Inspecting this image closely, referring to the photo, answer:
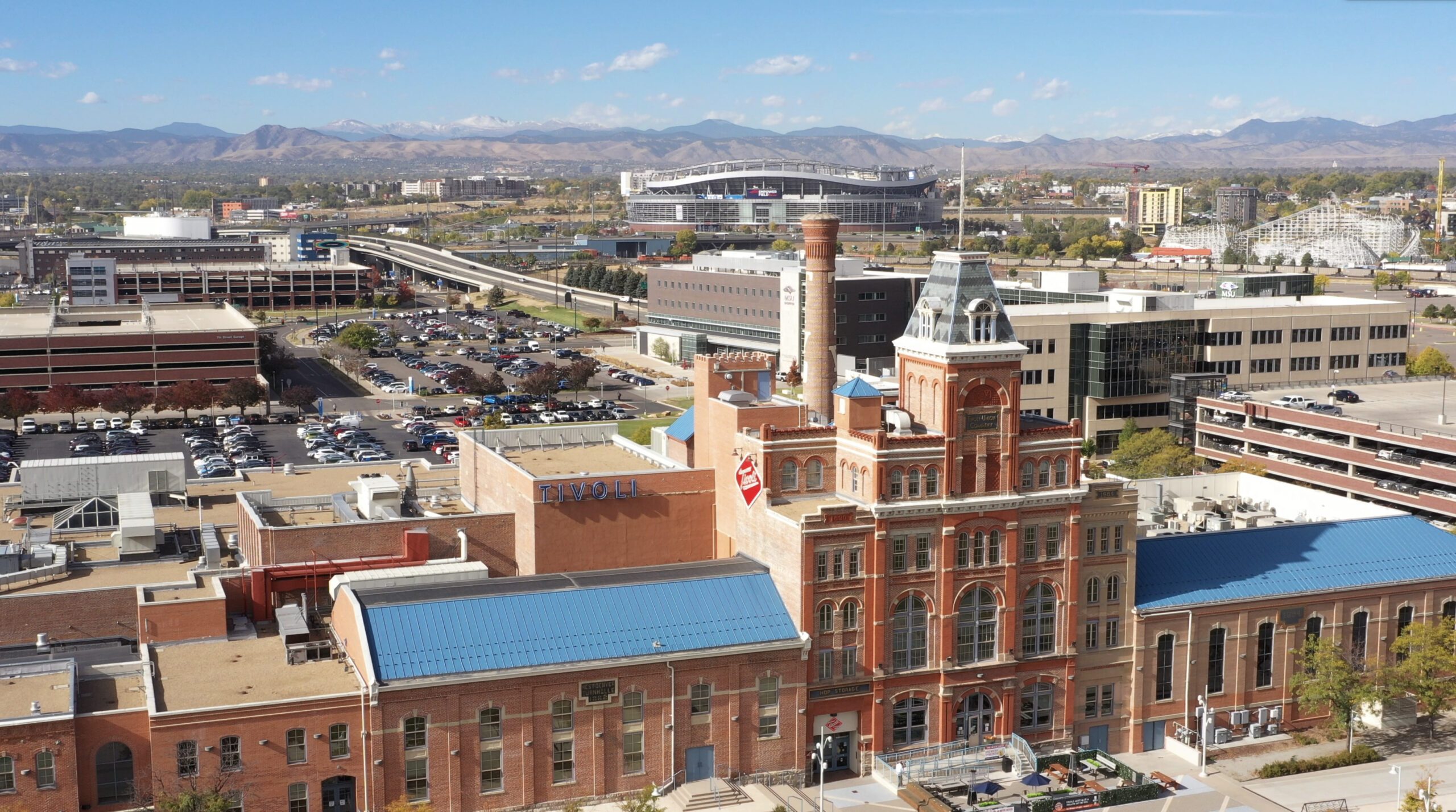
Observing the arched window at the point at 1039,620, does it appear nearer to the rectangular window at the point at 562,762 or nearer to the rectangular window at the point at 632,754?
the rectangular window at the point at 632,754

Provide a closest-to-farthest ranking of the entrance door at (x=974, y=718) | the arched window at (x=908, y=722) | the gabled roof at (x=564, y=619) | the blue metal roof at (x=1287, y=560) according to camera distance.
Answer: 1. the gabled roof at (x=564, y=619)
2. the arched window at (x=908, y=722)
3. the entrance door at (x=974, y=718)
4. the blue metal roof at (x=1287, y=560)

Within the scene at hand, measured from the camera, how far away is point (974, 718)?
63.6 m

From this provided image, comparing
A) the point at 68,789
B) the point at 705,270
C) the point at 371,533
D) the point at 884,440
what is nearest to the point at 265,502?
the point at 371,533

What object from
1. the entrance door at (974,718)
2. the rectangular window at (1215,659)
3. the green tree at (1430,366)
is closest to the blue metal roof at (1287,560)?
the rectangular window at (1215,659)

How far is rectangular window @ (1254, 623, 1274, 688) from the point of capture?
221 feet

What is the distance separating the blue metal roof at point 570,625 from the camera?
55812 mm

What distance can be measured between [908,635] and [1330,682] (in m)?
18.2

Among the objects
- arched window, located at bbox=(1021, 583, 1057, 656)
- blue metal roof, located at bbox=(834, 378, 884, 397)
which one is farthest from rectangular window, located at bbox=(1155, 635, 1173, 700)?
blue metal roof, located at bbox=(834, 378, 884, 397)

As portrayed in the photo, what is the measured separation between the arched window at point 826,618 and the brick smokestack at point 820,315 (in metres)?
16.5

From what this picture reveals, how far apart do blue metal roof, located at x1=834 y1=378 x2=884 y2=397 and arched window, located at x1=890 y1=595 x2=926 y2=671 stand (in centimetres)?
809

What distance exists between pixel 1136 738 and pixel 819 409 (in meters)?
22.4

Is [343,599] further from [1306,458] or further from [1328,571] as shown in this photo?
[1306,458]

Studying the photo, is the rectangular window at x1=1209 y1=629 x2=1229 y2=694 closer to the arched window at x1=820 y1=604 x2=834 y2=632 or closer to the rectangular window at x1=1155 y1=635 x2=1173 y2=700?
the rectangular window at x1=1155 y1=635 x2=1173 y2=700

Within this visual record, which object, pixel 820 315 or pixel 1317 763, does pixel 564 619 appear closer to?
pixel 820 315
